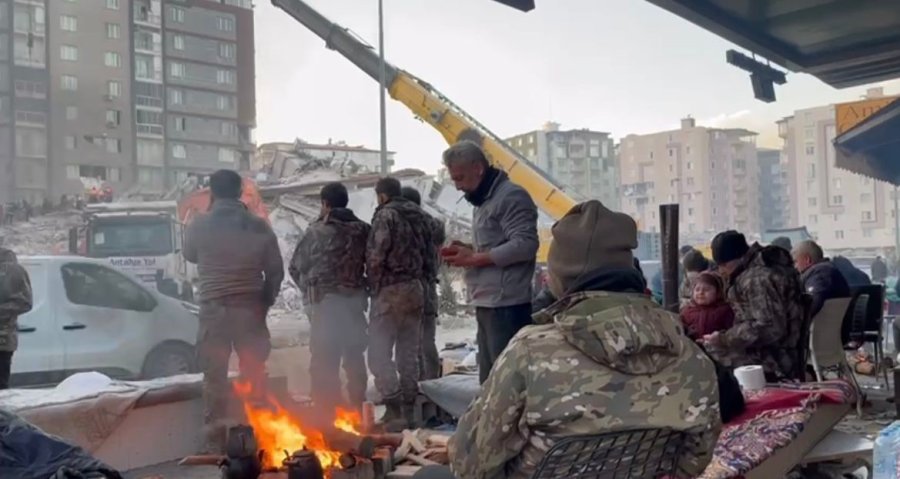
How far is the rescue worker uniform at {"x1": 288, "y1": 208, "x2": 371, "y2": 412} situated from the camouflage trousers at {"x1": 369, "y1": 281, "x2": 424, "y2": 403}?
15 cm

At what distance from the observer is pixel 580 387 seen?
203 cm

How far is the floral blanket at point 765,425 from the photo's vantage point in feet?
11.9

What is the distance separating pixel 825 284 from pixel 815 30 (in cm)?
243

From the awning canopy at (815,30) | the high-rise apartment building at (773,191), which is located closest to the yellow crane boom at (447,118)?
the awning canopy at (815,30)

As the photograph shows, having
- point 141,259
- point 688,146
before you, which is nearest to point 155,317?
point 141,259

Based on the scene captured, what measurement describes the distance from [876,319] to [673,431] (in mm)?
7099

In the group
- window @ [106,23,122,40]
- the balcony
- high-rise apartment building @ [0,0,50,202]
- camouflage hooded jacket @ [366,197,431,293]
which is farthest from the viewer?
the balcony

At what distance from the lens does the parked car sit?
766 centimetres

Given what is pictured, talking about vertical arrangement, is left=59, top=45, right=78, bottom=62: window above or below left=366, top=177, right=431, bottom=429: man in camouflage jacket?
above

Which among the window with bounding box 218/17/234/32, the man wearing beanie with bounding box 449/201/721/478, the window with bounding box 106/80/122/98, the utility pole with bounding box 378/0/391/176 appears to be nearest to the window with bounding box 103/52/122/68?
the window with bounding box 106/80/122/98

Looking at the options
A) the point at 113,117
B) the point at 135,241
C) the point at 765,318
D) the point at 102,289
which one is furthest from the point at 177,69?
the point at 765,318

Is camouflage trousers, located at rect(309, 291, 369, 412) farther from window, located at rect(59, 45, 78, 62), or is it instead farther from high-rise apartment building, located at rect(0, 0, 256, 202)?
window, located at rect(59, 45, 78, 62)

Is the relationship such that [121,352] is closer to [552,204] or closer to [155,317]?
[155,317]

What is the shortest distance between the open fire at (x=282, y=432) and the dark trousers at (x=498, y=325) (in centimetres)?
101
